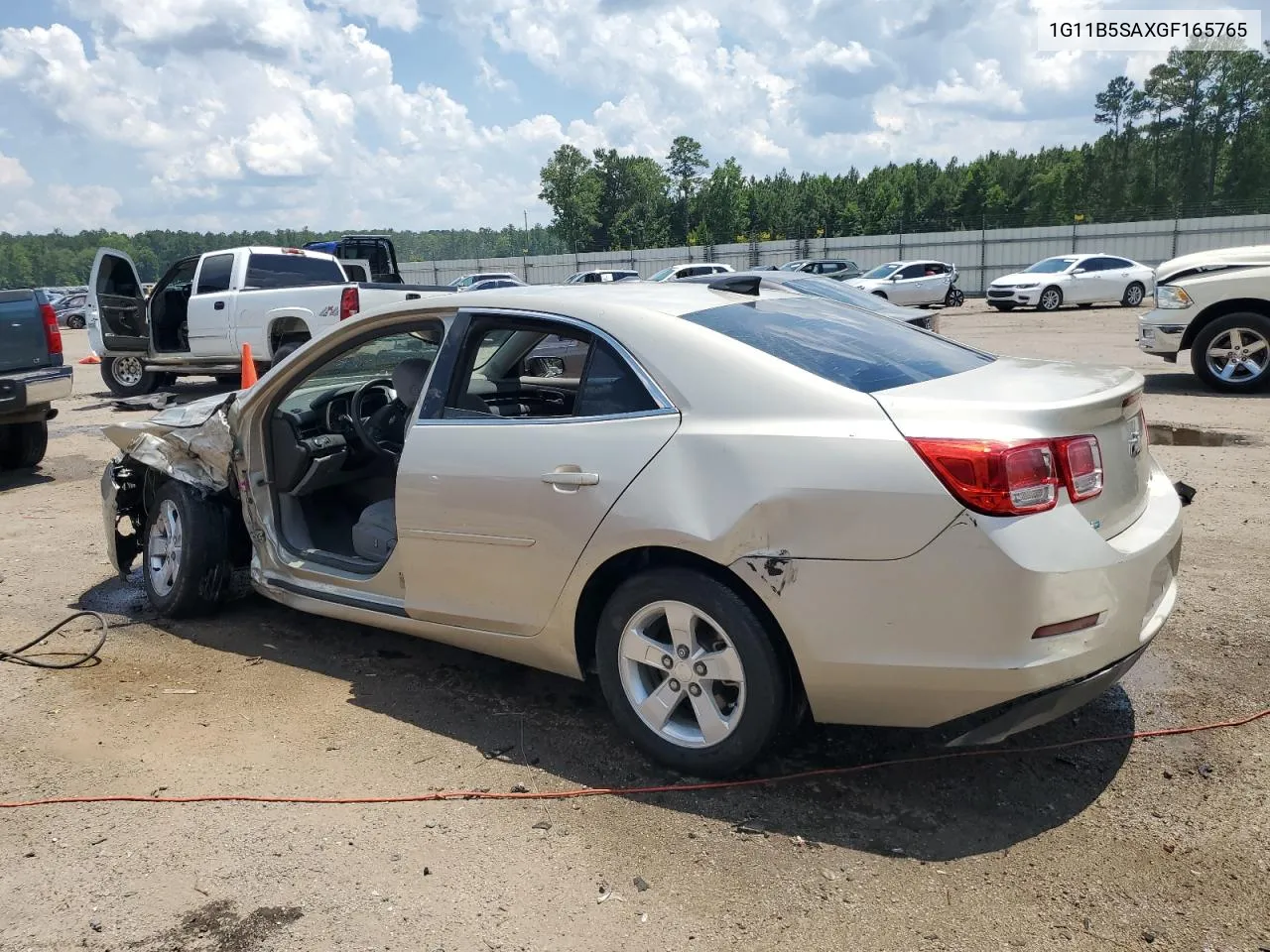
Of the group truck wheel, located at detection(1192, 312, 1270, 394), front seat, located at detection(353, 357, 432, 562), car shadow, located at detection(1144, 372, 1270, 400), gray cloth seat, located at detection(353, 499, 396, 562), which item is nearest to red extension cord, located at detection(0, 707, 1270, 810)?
front seat, located at detection(353, 357, 432, 562)

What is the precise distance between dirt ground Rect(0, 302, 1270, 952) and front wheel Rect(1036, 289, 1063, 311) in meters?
25.3

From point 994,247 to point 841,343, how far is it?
133ft

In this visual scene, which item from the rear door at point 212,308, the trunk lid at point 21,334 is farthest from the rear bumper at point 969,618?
the rear door at point 212,308

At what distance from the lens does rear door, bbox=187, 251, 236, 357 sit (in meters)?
14.1

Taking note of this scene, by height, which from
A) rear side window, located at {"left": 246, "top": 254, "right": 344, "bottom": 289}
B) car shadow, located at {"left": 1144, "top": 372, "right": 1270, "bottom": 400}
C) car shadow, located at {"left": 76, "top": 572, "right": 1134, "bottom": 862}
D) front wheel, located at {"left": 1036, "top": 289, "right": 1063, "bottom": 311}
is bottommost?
front wheel, located at {"left": 1036, "top": 289, "right": 1063, "bottom": 311}

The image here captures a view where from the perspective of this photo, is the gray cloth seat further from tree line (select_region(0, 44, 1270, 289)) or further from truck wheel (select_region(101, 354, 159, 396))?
tree line (select_region(0, 44, 1270, 289))

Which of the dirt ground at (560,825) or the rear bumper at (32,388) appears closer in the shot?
the dirt ground at (560,825)

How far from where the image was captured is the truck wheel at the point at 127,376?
15656 millimetres

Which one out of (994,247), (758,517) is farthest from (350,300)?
(994,247)

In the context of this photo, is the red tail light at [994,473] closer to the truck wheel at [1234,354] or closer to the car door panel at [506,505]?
the car door panel at [506,505]

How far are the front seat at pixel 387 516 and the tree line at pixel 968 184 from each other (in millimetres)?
56963

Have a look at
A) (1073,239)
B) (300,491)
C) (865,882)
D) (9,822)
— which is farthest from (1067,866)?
(1073,239)

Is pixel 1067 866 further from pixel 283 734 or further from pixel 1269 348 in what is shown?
pixel 1269 348

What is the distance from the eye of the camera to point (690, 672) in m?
3.32
